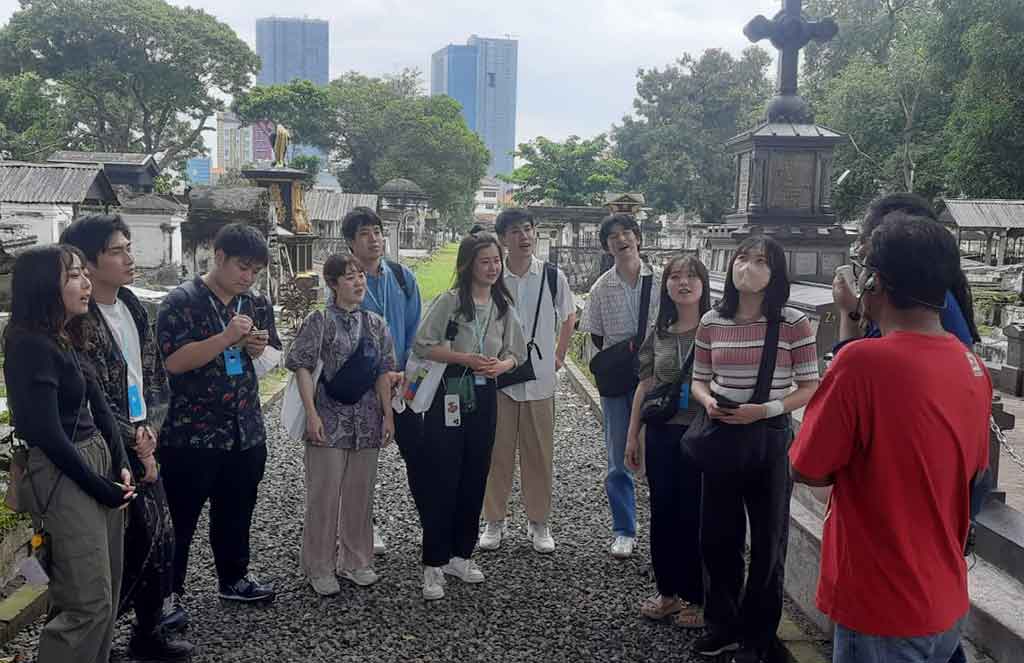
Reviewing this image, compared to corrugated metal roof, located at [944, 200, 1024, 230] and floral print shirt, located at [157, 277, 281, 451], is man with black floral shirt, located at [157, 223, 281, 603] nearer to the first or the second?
floral print shirt, located at [157, 277, 281, 451]

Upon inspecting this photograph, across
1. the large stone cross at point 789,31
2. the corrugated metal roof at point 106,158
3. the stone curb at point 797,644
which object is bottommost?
the stone curb at point 797,644

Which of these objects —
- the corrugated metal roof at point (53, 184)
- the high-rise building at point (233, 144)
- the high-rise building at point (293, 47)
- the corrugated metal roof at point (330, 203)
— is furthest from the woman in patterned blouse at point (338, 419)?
the high-rise building at point (293, 47)

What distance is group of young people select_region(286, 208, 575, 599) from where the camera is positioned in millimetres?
3924

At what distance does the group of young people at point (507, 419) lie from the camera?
1992 millimetres

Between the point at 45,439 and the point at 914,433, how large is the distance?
242 centimetres

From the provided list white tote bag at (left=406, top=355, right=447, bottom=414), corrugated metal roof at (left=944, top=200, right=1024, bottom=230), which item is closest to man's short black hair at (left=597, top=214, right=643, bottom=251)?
white tote bag at (left=406, top=355, right=447, bottom=414)

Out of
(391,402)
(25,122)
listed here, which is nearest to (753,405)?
(391,402)

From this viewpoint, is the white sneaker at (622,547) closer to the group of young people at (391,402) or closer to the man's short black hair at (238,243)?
the group of young people at (391,402)

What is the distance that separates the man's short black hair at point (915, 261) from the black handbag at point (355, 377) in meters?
2.49

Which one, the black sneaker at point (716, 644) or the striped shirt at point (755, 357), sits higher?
the striped shirt at point (755, 357)

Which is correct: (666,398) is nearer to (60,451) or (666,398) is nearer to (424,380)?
(424,380)

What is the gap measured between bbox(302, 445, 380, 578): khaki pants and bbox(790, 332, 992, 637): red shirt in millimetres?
2467

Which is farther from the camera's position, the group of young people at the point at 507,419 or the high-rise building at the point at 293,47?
the high-rise building at the point at 293,47

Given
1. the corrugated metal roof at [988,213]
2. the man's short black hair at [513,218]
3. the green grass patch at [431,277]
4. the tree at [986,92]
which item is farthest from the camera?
the corrugated metal roof at [988,213]
